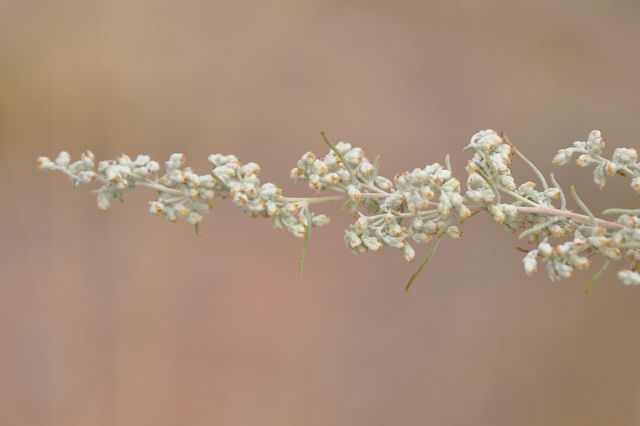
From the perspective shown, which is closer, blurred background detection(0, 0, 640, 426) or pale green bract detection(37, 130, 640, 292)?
pale green bract detection(37, 130, 640, 292)

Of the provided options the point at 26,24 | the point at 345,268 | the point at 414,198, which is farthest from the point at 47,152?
the point at 414,198

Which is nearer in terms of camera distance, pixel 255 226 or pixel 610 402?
pixel 610 402

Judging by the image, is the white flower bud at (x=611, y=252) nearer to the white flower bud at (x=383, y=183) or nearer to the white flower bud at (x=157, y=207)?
the white flower bud at (x=383, y=183)

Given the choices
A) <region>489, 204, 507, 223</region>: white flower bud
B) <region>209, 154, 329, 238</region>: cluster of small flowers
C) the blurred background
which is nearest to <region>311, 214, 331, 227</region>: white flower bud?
<region>209, 154, 329, 238</region>: cluster of small flowers

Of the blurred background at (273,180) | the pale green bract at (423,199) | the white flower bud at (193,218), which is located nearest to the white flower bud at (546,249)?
the pale green bract at (423,199)

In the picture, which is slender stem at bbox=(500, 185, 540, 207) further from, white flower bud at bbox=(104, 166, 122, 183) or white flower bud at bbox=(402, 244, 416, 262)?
white flower bud at bbox=(104, 166, 122, 183)

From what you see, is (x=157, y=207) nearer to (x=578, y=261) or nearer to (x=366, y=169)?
(x=366, y=169)

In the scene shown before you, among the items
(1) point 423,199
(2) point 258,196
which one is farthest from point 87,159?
(1) point 423,199

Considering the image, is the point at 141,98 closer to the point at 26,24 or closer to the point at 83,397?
the point at 26,24
